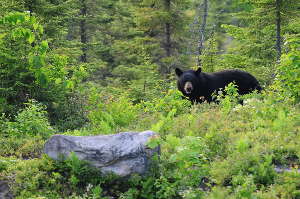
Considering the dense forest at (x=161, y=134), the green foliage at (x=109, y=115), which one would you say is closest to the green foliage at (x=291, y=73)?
the dense forest at (x=161, y=134)

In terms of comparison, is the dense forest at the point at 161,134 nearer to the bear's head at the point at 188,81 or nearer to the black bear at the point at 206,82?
the bear's head at the point at 188,81

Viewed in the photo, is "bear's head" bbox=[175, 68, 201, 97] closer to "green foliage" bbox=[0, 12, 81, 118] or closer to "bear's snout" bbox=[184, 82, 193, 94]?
"bear's snout" bbox=[184, 82, 193, 94]

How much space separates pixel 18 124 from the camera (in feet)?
30.8

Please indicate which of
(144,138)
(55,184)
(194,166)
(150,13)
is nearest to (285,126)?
(194,166)

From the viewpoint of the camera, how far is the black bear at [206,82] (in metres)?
12.6

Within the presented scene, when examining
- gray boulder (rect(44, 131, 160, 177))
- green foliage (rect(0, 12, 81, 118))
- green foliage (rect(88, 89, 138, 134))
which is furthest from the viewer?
green foliage (rect(0, 12, 81, 118))

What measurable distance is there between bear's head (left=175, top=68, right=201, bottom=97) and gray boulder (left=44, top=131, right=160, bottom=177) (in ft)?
19.1

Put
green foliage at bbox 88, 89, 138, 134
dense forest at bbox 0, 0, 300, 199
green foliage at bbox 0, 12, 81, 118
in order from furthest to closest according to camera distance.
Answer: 1. green foliage at bbox 0, 12, 81, 118
2. green foliage at bbox 88, 89, 138, 134
3. dense forest at bbox 0, 0, 300, 199

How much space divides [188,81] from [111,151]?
642 centimetres

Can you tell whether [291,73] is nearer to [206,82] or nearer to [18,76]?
[206,82]

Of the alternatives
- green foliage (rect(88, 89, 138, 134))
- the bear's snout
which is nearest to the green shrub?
green foliage (rect(88, 89, 138, 134))

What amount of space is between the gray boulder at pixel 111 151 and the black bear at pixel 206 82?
19.3 ft

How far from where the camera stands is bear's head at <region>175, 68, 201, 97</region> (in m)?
12.4

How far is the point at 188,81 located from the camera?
1256cm
